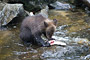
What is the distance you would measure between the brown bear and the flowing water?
1.13 ft

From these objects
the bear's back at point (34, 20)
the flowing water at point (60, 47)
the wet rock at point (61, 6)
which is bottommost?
the flowing water at point (60, 47)

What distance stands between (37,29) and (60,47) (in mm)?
1124

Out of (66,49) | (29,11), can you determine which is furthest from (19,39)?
(29,11)

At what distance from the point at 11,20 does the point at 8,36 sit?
1.87 metres

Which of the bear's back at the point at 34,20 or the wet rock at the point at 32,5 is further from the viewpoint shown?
the wet rock at the point at 32,5

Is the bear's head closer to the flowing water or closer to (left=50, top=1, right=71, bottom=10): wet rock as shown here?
the flowing water

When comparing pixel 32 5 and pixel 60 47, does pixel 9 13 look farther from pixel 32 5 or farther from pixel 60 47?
pixel 60 47

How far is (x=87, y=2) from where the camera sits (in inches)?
494

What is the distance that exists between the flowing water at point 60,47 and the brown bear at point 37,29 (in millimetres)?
345

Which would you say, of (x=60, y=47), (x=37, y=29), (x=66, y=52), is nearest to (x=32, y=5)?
(x=37, y=29)

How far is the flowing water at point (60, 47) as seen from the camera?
6.57 meters

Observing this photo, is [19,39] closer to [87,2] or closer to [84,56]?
[84,56]

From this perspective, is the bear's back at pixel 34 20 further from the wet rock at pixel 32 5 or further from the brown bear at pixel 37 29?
the wet rock at pixel 32 5

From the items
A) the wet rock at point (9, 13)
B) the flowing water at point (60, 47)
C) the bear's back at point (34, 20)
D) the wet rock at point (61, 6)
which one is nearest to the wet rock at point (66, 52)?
the flowing water at point (60, 47)
